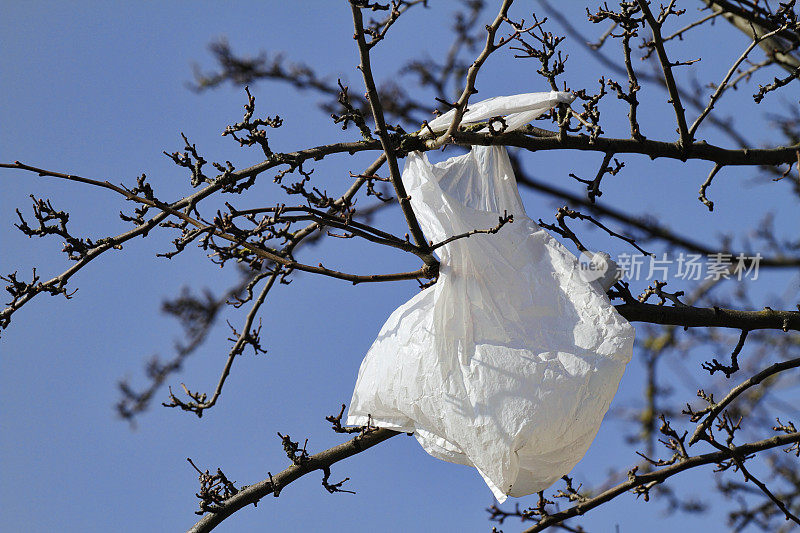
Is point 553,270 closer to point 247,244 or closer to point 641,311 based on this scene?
point 641,311

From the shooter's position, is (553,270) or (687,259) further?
(687,259)

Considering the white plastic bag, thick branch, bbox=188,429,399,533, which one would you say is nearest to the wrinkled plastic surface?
the white plastic bag

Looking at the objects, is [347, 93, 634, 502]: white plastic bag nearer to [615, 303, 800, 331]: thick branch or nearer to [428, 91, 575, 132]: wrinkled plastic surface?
[428, 91, 575, 132]: wrinkled plastic surface

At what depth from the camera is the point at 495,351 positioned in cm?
190

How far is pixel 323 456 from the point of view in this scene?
7.35ft

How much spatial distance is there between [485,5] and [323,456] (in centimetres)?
288

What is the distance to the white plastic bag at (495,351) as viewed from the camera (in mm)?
1852

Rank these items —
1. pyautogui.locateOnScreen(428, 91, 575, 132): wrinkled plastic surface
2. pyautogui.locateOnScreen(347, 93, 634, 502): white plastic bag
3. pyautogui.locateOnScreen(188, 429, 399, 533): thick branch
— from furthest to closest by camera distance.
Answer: pyautogui.locateOnScreen(188, 429, 399, 533): thick branch, pyautogui.locateOnScreen(428, 91, 575, 132): wrinkled plastic surface, pyautogui.locateOnScreen(347, 93, 634, 502): white plastic bag

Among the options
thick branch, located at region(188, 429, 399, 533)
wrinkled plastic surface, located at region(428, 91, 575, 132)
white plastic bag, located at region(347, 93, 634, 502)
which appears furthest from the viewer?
thick branch, located at region(188, 429, 399, 533)

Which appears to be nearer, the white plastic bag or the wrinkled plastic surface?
the white plastic bag

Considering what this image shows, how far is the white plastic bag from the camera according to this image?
185cm

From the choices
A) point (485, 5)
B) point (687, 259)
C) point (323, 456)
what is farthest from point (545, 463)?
point (485, 5)

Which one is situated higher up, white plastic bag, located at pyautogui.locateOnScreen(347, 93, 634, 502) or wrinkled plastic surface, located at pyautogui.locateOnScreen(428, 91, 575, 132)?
wrinkled plastic surface, located at pyautogui.locateOnScreen(428, 91, 575, 132)

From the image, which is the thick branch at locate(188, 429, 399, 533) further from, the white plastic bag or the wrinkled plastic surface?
the wrinkled plastic surface
